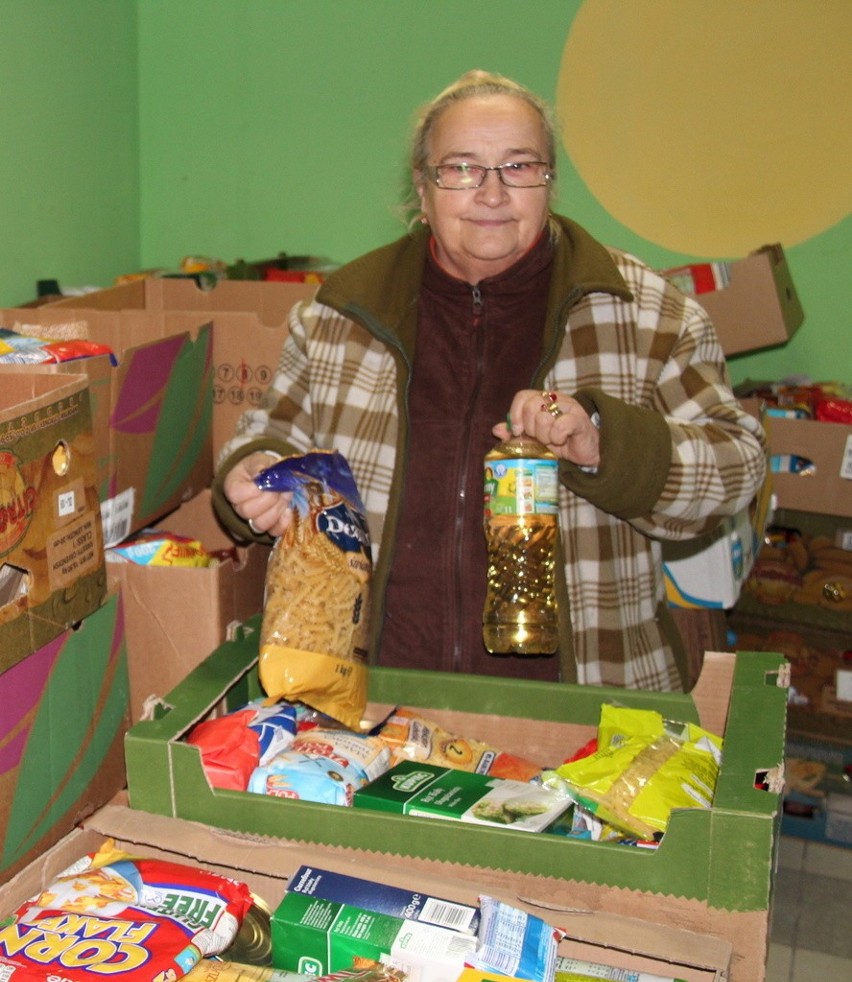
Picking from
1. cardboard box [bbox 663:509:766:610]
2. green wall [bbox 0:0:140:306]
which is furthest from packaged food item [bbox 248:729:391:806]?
green wall [bbox 0:0:140:306]

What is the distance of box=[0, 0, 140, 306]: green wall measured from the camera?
8.47 feet

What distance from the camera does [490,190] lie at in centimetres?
169

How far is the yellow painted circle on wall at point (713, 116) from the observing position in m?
3.13

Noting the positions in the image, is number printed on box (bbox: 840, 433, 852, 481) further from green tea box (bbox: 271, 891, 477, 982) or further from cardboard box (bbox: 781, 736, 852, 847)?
green tea box (bbox: 271, 891, 477, 982)

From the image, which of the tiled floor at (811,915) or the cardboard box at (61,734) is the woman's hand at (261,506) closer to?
the cardboard box at (61,734)

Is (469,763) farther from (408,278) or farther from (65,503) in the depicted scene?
(408,278)

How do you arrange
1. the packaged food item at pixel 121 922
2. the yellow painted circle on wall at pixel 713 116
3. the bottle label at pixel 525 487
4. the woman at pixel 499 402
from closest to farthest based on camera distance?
the packaged food item at pixel 121 922 → the bottle label at pixel 525 487 → the woman at pixel 499 402 → the yellow painted circle on wall at pixel 713 116

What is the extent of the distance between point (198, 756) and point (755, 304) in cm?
203

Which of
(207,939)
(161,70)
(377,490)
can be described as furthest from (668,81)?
(207,939)

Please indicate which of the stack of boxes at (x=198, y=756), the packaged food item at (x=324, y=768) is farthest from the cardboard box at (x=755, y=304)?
the packaged food item at (x=324, y=768)

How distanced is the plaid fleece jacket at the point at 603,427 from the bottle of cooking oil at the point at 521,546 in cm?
5

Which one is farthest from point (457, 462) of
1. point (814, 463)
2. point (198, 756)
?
point (814, 463)

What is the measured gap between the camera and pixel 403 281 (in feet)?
6.07

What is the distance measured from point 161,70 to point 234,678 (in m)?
2.55
